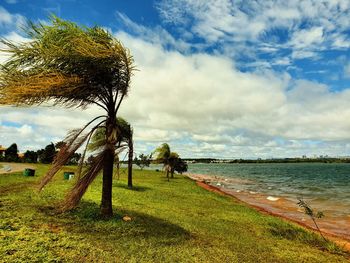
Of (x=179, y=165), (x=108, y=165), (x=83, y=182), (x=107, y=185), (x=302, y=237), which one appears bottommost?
(x=302, y=237)

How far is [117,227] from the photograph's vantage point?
37.6ft

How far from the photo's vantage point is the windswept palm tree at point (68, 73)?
10031 millimetres

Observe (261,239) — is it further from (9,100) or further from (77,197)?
(9,100)

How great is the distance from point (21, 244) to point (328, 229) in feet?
66.4

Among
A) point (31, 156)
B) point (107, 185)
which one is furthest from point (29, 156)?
point (107, 185)

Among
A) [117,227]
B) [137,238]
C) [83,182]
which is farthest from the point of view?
[117,227]

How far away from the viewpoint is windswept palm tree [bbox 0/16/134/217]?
10.0 meters

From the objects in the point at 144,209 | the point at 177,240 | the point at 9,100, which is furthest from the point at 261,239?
the point at 9,100

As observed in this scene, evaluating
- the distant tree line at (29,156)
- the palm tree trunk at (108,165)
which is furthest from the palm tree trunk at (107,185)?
the distant tree line at (29,156)

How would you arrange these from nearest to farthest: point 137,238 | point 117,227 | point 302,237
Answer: point 137,238, point 117,227, point 302,237

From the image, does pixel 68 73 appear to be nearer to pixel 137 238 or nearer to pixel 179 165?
pixel 137 238

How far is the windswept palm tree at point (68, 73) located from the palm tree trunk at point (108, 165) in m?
0.06

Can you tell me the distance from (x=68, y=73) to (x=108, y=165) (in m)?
3.97

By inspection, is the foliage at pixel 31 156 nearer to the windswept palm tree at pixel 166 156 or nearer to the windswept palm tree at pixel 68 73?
the windswept palm tree at pixel 166 156
